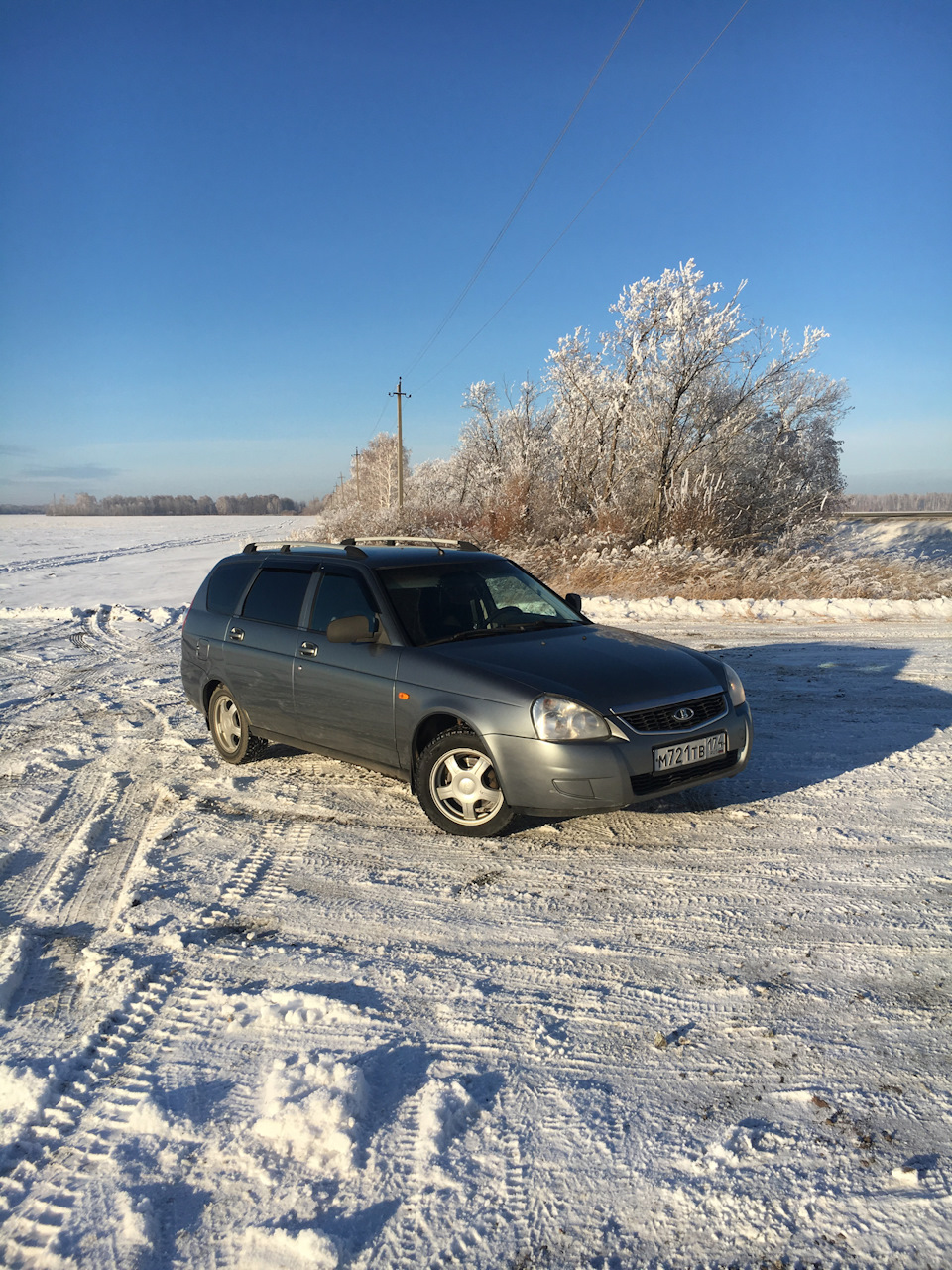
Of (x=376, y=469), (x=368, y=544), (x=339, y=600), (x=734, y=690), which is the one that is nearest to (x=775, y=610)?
(x=368, y=544)

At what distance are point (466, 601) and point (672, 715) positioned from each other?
5.79 ft

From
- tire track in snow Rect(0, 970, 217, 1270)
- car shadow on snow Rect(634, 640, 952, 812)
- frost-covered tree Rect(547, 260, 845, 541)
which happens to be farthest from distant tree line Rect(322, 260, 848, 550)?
tire track in snow Rect(0, 970, 217, 1270)

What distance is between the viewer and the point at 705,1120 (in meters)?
2.63

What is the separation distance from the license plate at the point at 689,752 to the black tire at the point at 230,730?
3.31 metres

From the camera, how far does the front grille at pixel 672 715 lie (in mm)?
4504

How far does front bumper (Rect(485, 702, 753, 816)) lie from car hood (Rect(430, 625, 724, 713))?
236mm

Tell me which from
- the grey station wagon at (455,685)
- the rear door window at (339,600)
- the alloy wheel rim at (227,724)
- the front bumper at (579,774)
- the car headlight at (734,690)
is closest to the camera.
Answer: the front bumper at (579,774)

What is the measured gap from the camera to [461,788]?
4.88 m

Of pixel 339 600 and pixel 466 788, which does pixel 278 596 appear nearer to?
pixel 339 600

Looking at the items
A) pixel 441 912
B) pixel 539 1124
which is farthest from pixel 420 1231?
pixel 441 912

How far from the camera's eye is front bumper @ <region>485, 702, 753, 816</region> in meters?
4.37

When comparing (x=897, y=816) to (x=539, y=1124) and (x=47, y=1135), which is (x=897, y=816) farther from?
(x=47, y=1135)

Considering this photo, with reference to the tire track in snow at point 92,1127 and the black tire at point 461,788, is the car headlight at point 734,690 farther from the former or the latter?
the tire track in snow at point 92,1127

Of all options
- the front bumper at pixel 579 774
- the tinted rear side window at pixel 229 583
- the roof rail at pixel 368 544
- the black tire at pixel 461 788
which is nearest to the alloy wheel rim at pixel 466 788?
the black tire at pixel 461 788
